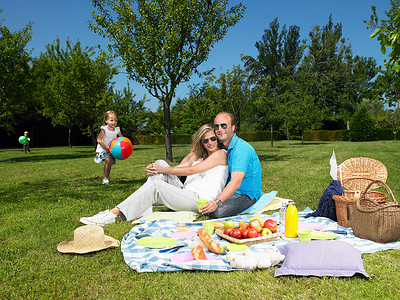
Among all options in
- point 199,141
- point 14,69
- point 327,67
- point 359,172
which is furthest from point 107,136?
point 327,67

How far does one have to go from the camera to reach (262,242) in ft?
12.8

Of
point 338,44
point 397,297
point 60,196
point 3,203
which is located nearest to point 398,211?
point 397,297

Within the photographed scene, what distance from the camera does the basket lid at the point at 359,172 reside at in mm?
5336

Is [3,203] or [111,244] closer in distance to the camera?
[111,244]

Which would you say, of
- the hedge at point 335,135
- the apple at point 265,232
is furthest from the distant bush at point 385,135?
the apple at point 265,232

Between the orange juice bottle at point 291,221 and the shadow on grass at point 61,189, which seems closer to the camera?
the orange juice bottle at point 291,221

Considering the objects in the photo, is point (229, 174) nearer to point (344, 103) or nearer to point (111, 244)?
point (111, 244)

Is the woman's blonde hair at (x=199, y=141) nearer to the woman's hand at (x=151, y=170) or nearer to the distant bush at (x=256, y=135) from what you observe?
the woman's hand at (x=151, y=170)

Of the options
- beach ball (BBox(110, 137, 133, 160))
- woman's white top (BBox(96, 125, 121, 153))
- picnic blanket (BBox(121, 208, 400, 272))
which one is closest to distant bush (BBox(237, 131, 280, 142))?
woman's white top (BBox(96, 125, 121, 153))

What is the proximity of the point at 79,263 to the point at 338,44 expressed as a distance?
191 ft

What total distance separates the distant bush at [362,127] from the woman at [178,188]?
114 feet

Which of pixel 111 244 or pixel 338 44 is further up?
pixel 338 44

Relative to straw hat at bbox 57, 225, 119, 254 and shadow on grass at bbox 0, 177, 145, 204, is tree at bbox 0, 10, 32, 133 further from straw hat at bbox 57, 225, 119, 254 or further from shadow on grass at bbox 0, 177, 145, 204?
straw hat at bbox 57, 225, 119, 254

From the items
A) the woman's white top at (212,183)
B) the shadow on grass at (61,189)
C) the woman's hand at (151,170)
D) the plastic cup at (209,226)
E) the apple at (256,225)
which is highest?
the woman's hand at (151,170)
